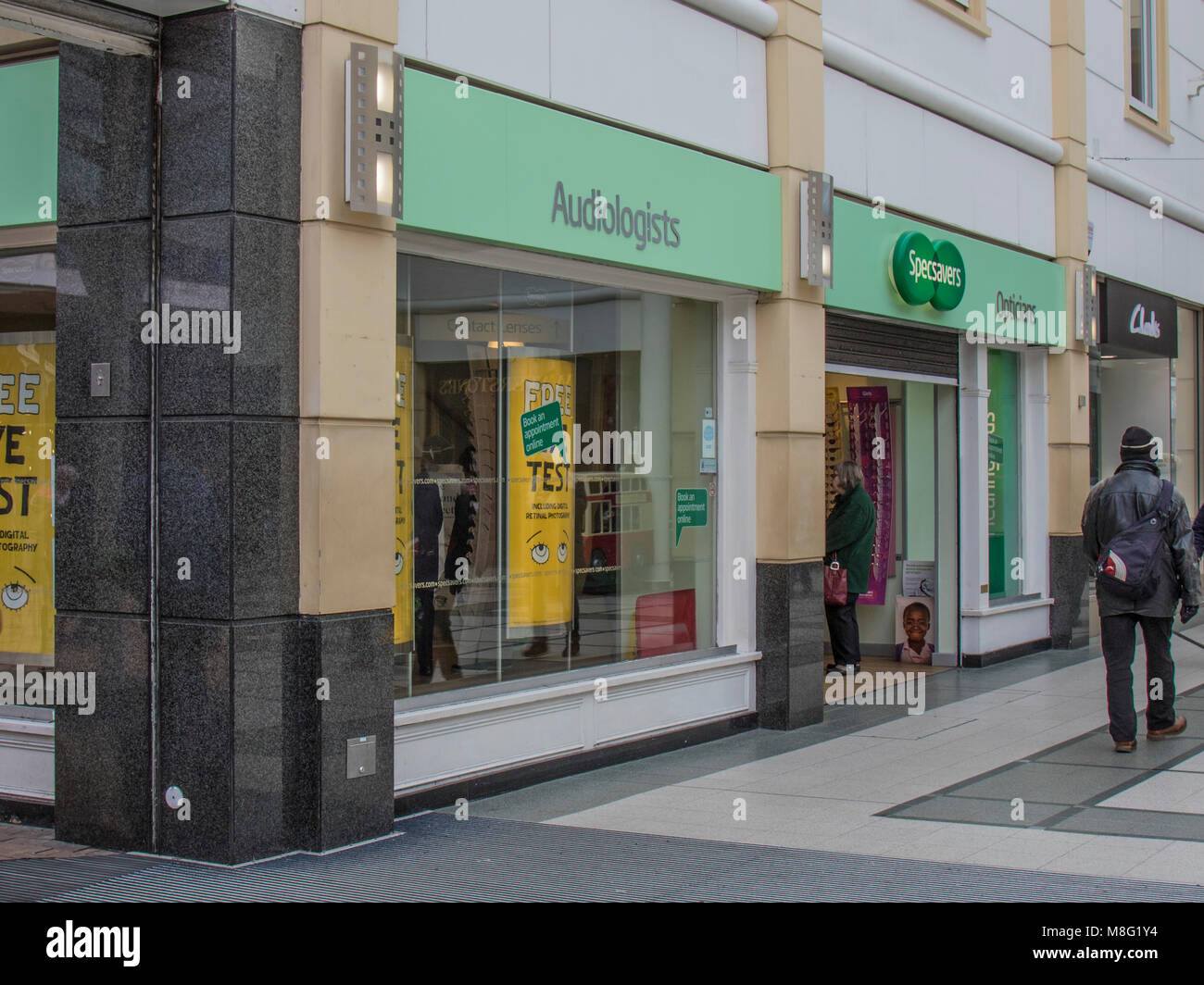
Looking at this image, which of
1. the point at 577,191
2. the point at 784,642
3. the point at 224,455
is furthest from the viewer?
the point at 784,642

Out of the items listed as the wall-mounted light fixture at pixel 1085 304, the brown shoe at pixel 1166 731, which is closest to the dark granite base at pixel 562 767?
the brown shoe at pixel 1166 731

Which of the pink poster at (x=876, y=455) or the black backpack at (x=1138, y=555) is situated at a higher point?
the pink poster at (x=876, y=455)

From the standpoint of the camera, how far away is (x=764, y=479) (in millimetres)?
9648

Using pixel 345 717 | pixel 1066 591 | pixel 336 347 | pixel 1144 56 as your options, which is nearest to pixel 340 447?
pixel 336 347

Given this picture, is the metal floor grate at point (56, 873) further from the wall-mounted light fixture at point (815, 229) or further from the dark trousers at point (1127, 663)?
the wall-mounted light fixture at point (815, 229)

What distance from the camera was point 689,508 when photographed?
9547 mm

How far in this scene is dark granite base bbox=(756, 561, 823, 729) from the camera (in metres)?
9.55

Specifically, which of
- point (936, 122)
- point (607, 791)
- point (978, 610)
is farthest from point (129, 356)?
point (978, 610)

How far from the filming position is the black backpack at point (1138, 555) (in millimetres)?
8398

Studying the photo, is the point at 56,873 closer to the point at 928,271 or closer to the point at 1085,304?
the point at 928,271

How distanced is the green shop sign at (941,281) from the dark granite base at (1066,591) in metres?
2.06

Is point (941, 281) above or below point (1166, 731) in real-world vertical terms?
above

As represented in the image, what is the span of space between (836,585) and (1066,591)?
3.56m
